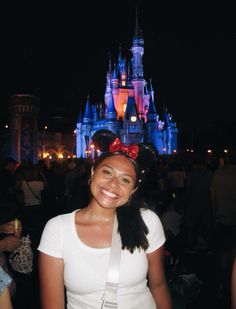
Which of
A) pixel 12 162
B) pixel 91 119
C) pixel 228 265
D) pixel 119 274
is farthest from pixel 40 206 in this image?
pixel 91 119

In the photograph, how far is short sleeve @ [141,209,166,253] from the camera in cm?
261

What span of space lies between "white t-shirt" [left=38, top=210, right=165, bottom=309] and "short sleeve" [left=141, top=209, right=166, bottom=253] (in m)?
0.15

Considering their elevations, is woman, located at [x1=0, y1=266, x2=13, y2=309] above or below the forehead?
below

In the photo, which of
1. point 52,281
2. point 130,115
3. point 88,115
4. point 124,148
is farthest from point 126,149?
point 88,115

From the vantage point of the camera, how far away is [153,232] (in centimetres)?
265

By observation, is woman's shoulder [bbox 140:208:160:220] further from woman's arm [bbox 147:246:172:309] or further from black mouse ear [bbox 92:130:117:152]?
black mouse ear [bbox 92:130:117:152]

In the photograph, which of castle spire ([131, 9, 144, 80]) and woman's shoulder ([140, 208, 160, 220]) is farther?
castle spire ([131, 9, 144, 80])

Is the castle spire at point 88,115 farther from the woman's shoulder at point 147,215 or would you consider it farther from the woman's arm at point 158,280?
the woman's arm at point 158,280

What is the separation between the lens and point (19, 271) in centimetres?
365

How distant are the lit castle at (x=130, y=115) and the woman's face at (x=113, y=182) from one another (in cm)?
5506

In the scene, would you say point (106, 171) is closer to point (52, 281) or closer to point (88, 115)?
point (52, 281)

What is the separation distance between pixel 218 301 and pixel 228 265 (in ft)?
8.22

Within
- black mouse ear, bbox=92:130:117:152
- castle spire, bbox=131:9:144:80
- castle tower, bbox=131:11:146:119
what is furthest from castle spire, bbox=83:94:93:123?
black mouse ear, bbox=92:130:117:152

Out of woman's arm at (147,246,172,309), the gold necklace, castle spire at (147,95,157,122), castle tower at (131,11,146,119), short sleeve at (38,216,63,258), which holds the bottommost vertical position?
woman's arm at (147,246,172,309)
